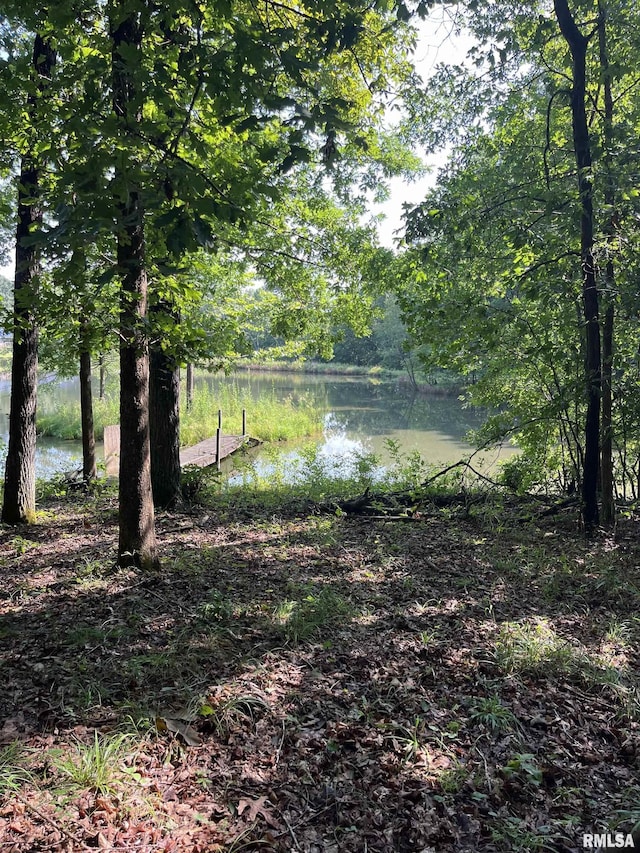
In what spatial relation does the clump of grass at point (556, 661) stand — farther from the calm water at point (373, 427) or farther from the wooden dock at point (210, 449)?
the wooden dock at point (210, 449)

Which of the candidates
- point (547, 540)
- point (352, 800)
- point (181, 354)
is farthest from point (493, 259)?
point (352, 800)

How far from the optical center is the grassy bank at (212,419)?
1767cm

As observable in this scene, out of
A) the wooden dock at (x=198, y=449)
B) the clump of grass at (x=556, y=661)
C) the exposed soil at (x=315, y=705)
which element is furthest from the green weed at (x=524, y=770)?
the wooden dock at (x=198, y=449)

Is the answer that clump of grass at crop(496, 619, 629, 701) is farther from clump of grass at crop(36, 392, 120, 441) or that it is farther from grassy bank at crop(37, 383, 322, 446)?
clump of grass at crop(36, 392, 120, 441)

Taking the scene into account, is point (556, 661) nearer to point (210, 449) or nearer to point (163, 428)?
point (163, 428)

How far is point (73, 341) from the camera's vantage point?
4.57m

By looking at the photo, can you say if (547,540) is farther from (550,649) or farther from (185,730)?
(185,730)

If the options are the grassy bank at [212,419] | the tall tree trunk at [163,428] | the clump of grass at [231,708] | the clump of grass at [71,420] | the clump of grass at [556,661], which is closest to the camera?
the clump of grass at [231,708]

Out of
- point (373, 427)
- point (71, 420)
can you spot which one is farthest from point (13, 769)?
point (373, 427)

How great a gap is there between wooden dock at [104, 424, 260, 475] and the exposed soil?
6988mm

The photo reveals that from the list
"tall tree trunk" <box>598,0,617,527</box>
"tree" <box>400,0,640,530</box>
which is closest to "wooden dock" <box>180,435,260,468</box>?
"tree" <box>400,0,640,530</box>

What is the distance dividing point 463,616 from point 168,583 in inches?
90.8

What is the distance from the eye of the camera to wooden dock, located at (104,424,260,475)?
12.1 meters

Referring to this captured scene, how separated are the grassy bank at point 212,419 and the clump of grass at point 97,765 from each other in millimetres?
14297
